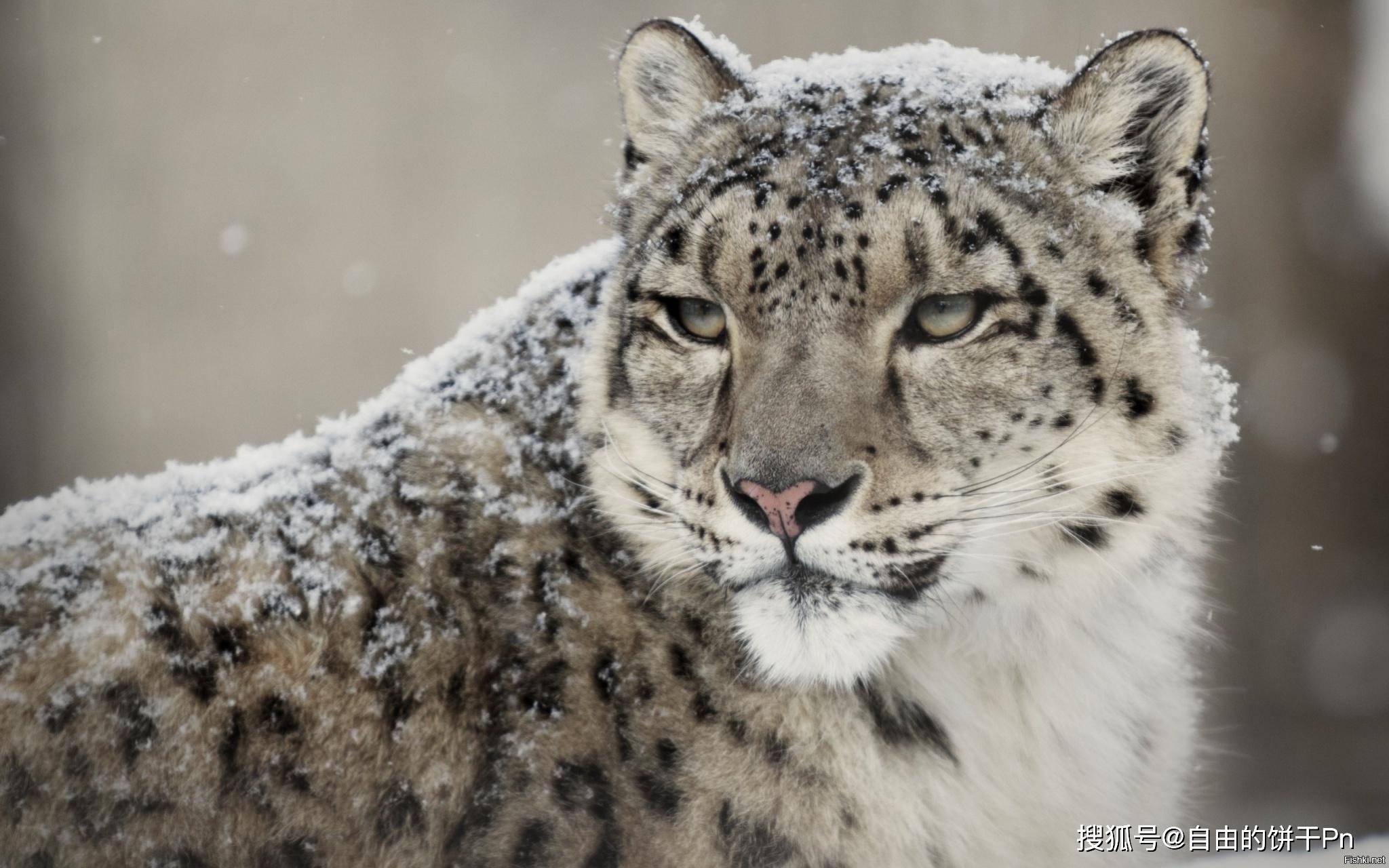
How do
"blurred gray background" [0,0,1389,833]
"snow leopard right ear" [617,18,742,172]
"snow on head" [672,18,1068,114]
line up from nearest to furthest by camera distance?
"snow on head" [672,18,1068,114], "snow leopard right ear" [617,18,742,172], "blurred gray background" [0,0,1389,833]

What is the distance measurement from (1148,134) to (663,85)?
1202mm

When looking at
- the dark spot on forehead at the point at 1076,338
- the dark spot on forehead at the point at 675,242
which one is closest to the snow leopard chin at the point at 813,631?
the dark spot on forehead at the point at 1076,338

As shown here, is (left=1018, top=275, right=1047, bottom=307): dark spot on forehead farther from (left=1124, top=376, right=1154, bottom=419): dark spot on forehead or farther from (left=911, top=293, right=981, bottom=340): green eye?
(left=1124, top=376, right=1154, bottom=419): dark spot on forehead

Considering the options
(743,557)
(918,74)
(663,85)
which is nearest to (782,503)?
(743,557)

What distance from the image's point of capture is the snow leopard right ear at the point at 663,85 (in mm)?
3266

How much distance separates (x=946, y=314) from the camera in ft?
9.09

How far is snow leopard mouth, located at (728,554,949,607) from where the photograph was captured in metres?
2.60

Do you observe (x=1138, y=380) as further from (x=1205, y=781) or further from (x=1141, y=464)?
(x=1205, y=781)

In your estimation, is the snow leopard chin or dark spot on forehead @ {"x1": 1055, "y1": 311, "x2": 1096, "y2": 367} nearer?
the snow leopard chin

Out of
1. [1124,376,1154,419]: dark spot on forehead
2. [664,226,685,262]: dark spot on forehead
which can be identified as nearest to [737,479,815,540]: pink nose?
[664,226,685,262]: dark spot on forehead

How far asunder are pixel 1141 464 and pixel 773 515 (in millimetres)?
883

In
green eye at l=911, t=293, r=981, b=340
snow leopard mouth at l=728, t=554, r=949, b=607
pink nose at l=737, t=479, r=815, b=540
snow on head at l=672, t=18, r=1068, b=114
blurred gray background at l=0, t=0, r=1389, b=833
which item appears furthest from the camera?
blurred gray background at l=0, t=0, r=1389, b=833

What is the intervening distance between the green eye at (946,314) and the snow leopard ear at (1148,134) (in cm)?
48

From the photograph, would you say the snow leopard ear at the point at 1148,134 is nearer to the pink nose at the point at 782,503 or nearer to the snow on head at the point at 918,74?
the snow on head at the point at 918,74
